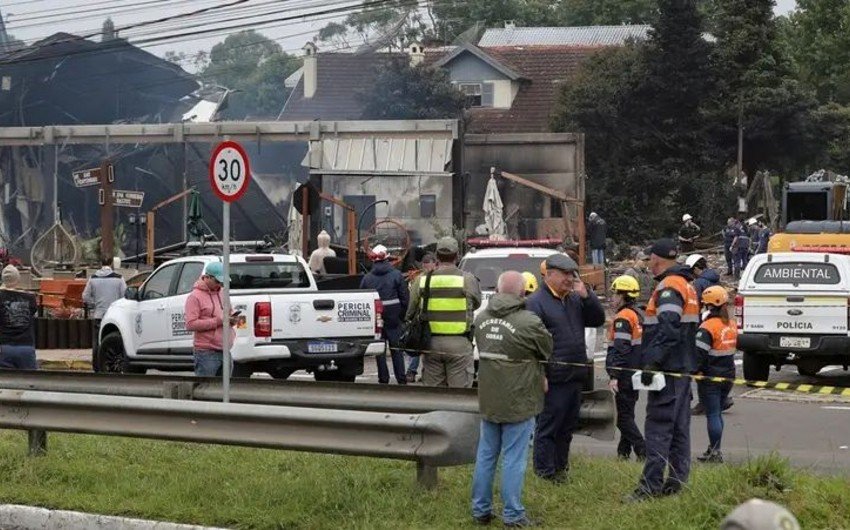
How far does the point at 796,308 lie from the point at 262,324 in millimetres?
7035

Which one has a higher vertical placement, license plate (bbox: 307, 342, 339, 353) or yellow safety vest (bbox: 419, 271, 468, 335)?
yellow safety vest (bbox: 419, 271, 468, 335)

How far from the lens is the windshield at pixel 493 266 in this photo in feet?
63.0

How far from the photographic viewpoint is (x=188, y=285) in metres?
18.9

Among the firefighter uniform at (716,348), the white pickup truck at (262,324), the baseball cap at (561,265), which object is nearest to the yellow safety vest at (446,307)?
the firefighter uniform at (716,348)

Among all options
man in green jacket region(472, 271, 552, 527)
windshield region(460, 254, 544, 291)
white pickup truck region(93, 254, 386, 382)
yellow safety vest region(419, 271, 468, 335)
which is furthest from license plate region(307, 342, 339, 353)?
man in green jacket region(472, 271, 552, 527)

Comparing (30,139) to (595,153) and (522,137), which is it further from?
(595,153)

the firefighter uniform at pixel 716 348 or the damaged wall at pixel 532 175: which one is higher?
the damaged wall at pixel 532 175

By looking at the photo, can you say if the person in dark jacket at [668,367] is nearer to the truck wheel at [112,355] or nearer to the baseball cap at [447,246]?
the baseball cap at [447,246]

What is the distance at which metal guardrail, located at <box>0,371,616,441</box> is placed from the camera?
1090 centimetres

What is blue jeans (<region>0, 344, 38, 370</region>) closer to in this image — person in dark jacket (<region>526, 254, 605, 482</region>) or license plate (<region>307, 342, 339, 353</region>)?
license plate (<region>307, 342, 339, 353</region>)

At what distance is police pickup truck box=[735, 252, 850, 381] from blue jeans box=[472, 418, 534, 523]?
11398 millimetres

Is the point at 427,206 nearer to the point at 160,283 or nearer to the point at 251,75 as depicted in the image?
the point at 160,283

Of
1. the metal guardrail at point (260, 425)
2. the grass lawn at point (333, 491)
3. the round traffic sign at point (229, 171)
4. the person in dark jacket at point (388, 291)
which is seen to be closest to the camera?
Result: the grass lawn at point (333, 491)

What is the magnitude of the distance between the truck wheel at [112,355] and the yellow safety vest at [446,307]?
22.2ft
